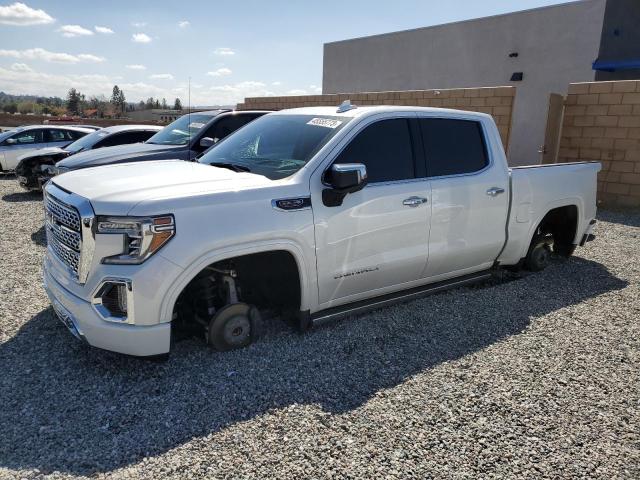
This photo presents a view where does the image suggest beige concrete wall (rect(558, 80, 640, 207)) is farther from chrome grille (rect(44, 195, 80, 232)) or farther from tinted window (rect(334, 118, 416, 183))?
chrome grille (rect(44, 195, 80, 232))

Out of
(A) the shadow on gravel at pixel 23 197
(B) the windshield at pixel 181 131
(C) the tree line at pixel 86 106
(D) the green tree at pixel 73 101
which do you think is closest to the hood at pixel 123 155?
(B) the windshield at pixel 181 131

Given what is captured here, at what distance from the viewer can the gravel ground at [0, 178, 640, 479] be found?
2.86 meters

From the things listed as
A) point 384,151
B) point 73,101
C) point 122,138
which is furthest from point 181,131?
point 73,101

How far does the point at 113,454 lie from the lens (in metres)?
2.88

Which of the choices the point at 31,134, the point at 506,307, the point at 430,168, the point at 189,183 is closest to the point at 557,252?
the point at 506,307

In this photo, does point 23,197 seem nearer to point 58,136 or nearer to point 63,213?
point 58,136

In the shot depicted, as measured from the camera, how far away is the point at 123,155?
7.85 meters

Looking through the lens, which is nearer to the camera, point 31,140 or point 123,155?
point 123,155

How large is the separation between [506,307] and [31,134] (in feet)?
48.4

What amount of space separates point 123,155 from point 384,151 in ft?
16.0

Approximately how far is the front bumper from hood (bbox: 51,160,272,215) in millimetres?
691

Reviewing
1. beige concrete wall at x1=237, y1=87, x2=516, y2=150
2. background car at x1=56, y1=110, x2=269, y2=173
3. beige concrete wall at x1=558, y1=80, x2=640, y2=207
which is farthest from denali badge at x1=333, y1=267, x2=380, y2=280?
beige concrete wall at x1=558, y1=80, x2=640, y2=207

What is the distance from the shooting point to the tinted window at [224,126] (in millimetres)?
8531

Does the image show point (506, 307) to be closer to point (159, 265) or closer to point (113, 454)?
point (159, 265)
